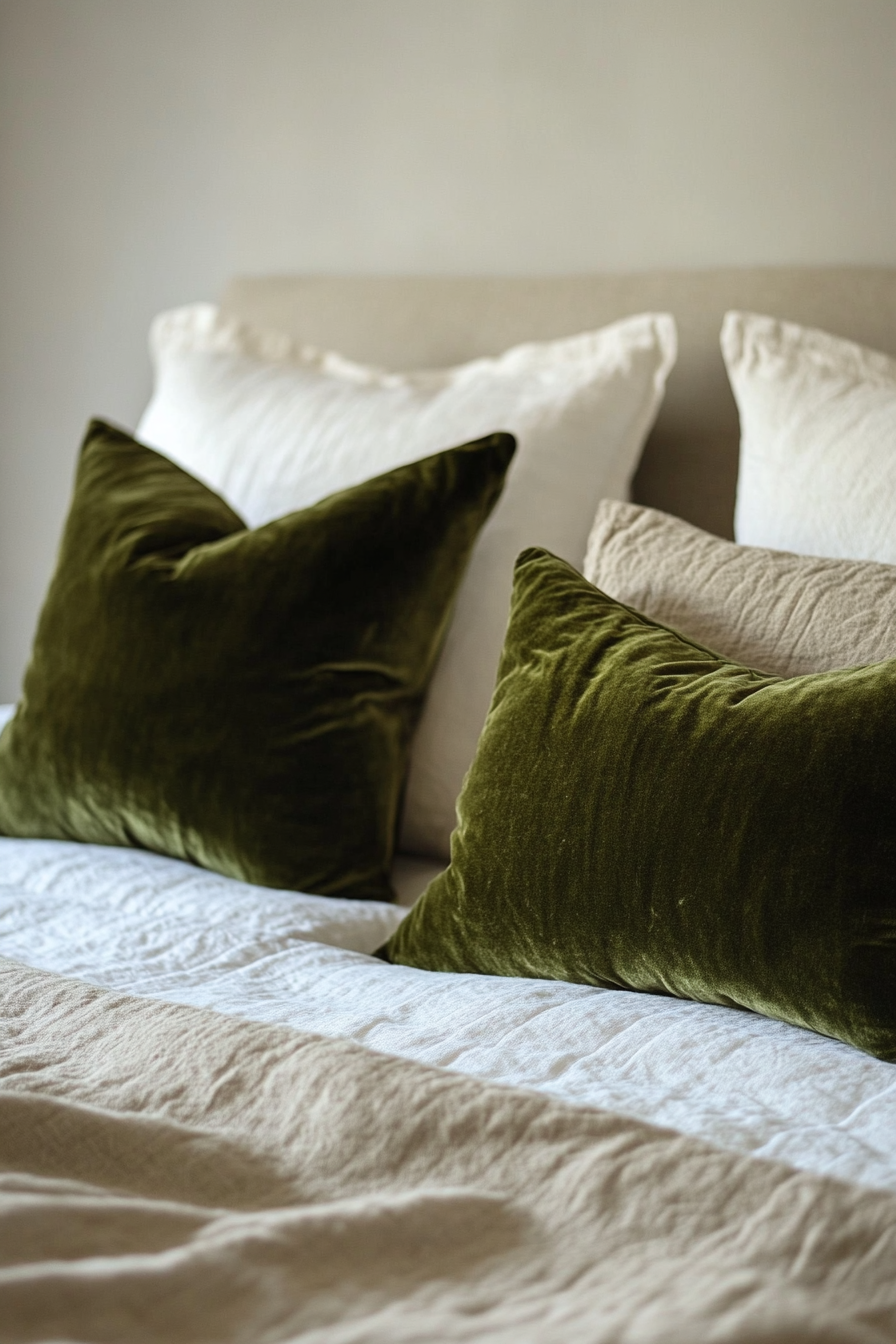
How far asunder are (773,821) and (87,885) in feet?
2.32

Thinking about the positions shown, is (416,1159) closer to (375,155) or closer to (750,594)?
(750,594)

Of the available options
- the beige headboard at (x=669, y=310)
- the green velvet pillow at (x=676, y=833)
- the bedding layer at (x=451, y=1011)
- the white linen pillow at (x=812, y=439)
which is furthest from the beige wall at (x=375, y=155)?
the bedding layer at (x=451, y=1011)

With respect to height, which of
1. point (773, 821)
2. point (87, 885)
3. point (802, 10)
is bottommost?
point (87, 885)

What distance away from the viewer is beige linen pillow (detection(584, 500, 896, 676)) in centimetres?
105

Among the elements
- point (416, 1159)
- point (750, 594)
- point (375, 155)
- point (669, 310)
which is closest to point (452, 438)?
point (669, 310)

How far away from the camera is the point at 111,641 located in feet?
4.30

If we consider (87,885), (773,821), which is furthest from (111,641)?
(773,821)

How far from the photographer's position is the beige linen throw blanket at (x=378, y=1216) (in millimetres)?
495

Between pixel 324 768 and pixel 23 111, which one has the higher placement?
pixel 23 111

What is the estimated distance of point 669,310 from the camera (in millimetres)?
1609

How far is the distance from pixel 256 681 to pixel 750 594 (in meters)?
0.48

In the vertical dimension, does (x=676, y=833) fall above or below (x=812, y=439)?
below

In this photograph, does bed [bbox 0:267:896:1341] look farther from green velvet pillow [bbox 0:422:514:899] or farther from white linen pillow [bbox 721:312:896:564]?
white linen pillow [bbox 721:312:896:564]

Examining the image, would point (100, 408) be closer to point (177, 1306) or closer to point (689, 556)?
point (689, 556)
